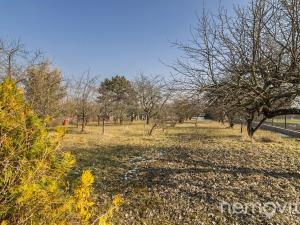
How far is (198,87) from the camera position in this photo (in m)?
5.85

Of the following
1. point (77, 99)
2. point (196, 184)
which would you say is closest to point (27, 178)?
point (196, 184)

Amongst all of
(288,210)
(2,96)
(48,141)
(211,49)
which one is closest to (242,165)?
(288,210)

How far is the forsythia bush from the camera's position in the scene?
182 cm

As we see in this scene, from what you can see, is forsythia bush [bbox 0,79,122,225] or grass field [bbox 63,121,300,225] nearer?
forsythia bush [bbox 0,79,122,225]

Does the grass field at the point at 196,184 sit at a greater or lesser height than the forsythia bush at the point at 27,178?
lesser

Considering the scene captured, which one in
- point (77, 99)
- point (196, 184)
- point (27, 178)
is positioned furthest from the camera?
point (77, 99)

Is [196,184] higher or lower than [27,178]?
lower

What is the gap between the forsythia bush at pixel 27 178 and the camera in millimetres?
1820

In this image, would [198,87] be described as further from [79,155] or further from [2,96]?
[79,155]

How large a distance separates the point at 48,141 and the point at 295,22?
5140 mm

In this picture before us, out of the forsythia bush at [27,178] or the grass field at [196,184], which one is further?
the grass field at [196,184]

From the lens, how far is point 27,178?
1.85 metres

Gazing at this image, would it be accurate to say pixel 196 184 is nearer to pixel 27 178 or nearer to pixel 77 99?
pixel 27 178

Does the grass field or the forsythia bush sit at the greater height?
the forsythia bush
